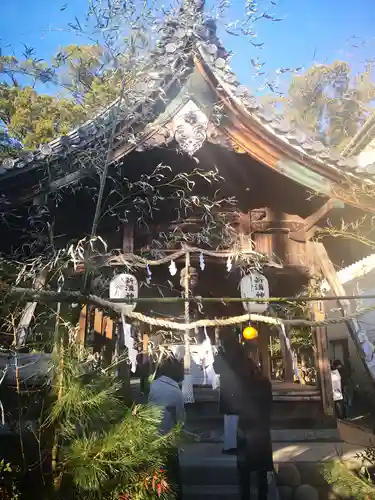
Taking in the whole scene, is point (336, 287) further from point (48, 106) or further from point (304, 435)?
point (48, 106)

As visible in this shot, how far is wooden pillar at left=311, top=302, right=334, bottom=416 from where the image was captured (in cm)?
656

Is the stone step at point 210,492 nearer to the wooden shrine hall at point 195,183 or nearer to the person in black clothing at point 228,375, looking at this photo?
the person in black clothing at point 228,375

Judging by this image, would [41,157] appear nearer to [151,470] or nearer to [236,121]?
[236,121]

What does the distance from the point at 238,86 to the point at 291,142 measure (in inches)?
45.8

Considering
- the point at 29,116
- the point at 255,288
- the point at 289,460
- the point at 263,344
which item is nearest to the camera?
the point at 255,288

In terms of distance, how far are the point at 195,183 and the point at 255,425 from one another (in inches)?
154

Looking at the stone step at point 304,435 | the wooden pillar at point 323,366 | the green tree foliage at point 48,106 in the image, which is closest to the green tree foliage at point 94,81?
the green tree foliage at point 48,106

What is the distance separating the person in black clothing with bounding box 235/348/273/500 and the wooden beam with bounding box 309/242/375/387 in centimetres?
160

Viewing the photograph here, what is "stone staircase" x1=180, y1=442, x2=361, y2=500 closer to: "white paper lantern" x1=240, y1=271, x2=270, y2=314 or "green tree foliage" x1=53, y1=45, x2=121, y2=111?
"white paper lantern" x1=240, y1=271, x2=270, y2=314

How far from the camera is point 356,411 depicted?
48.5 feet

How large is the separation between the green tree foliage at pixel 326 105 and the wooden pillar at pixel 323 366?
14.7m

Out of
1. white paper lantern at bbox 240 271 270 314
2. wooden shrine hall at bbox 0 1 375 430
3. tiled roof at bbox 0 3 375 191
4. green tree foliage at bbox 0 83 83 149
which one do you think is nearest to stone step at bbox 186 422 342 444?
wooden shrine hall at bbox 0 1 375 430

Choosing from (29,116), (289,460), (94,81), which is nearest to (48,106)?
(29,116)

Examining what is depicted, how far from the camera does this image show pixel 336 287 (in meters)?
6.12
